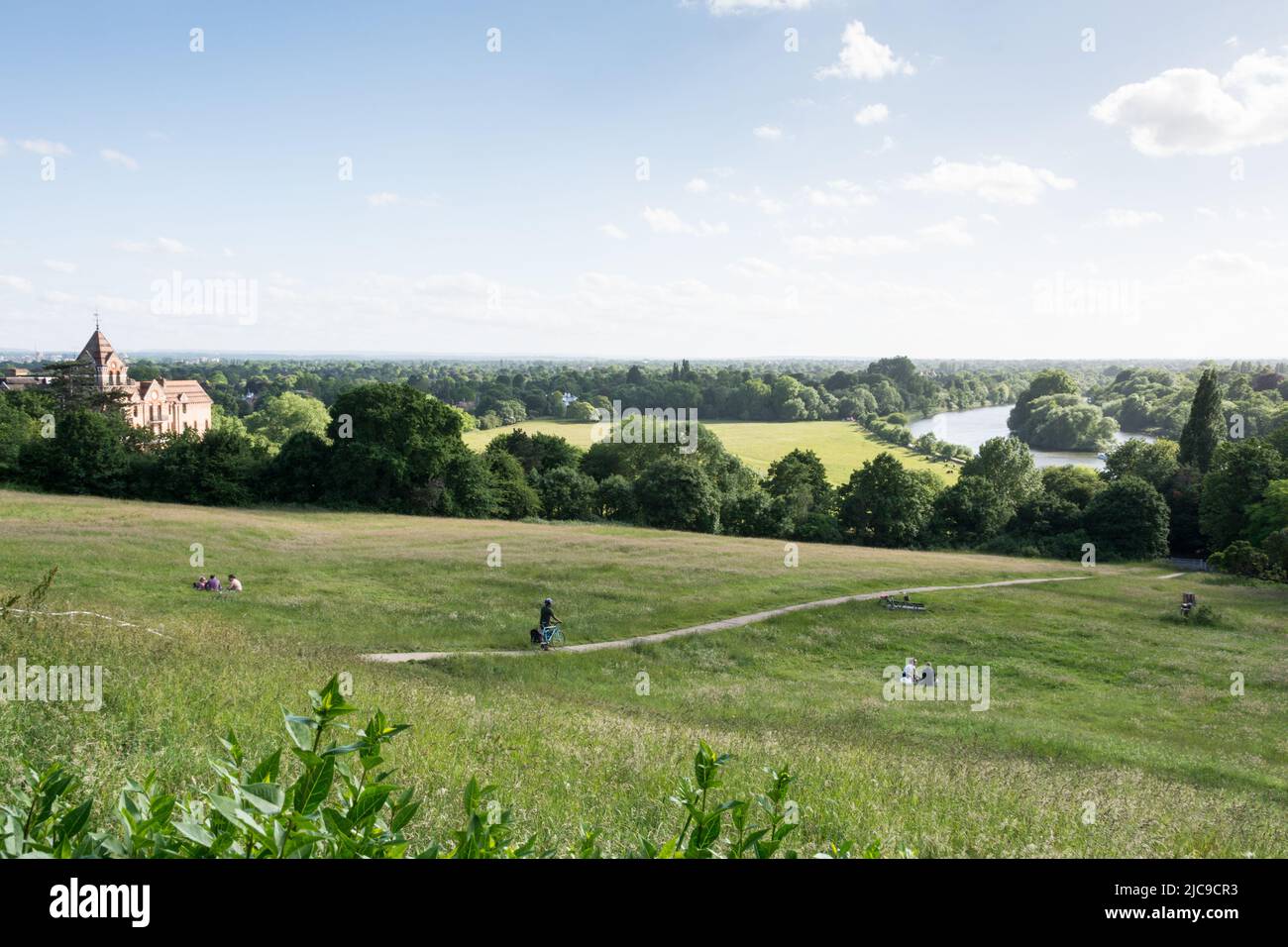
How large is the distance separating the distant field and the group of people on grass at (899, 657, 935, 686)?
78.5 metres

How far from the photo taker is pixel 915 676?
89.6ft

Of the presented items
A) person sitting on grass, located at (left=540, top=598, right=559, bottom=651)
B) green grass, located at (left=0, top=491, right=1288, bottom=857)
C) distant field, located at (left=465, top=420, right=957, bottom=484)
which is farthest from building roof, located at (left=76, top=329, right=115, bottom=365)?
person sitting on grass, located at (left=540, top=598, right=559, bottom=651)

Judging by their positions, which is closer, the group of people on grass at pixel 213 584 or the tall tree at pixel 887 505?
the group of people on grass at pixel 213 584

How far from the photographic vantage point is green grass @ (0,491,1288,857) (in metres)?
8.08

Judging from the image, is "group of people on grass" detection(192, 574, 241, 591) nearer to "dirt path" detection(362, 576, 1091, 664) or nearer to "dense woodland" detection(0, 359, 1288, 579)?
"dirt path" detection(362, 576, 1091, 664)

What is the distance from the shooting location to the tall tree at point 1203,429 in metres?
87.6

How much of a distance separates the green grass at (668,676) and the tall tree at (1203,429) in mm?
47309

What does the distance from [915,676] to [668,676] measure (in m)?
8.79

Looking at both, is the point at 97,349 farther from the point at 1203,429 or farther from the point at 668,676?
the point at 1203,429

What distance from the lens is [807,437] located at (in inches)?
5945
